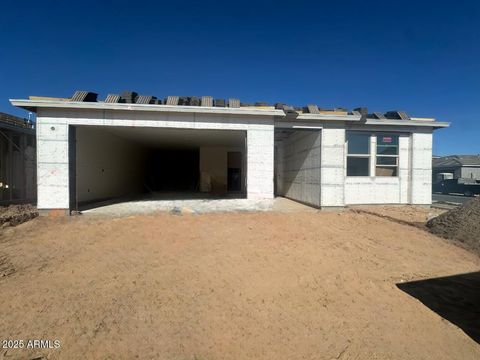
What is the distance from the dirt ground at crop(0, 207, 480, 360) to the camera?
12.6 feet

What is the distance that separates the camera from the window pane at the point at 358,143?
12523mm

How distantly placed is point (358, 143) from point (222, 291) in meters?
10.2

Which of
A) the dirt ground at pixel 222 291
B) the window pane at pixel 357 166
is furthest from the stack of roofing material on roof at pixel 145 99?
the window pane at pixel 357 166

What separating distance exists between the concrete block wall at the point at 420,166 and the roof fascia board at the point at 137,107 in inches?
281

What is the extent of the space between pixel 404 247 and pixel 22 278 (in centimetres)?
921

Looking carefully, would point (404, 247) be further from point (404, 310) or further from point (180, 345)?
point (180, 345)

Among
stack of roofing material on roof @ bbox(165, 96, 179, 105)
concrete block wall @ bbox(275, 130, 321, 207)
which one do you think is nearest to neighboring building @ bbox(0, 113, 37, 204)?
stack of roofing material on roof @ bbox(165, 96, 179, 105)

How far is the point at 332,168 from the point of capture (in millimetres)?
11547

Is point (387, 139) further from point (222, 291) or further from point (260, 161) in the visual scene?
point (222, 291)

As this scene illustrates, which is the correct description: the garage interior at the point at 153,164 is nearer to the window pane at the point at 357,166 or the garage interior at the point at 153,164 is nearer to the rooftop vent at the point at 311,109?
the rooftop vent at the point at 311,109

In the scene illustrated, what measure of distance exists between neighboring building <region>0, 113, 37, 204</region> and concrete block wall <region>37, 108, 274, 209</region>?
669cm

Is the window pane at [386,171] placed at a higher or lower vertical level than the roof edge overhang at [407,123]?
lower

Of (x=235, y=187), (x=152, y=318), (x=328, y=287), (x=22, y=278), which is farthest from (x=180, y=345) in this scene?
(x=235, y=187)

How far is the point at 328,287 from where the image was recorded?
5.43 meters
